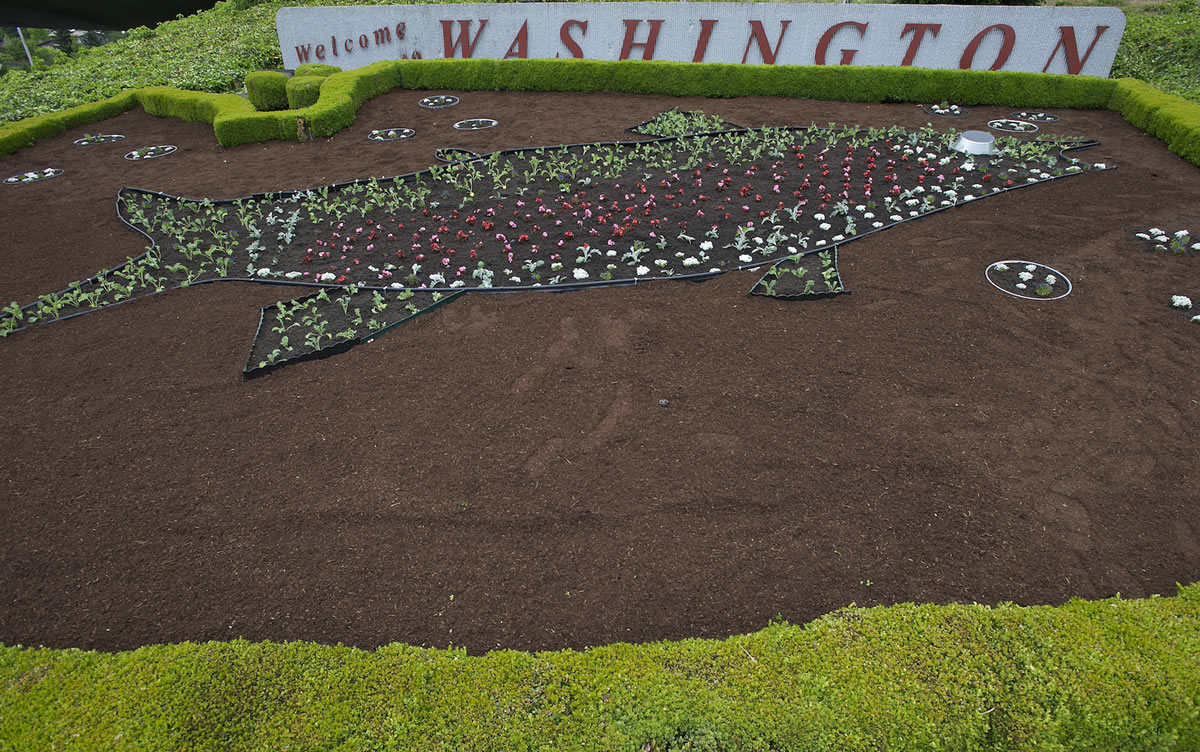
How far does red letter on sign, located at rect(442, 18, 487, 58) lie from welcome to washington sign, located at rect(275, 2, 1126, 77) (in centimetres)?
3

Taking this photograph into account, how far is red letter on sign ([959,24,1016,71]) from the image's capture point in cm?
1343

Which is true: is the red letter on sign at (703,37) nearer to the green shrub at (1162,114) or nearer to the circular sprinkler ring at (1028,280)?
the green shrub at (1162,114)

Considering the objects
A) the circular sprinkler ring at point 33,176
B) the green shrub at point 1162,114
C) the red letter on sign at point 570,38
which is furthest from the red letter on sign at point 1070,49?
the circular sprinkler ring at point 33,176

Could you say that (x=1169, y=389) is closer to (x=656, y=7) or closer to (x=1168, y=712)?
(x=1168, y=712)

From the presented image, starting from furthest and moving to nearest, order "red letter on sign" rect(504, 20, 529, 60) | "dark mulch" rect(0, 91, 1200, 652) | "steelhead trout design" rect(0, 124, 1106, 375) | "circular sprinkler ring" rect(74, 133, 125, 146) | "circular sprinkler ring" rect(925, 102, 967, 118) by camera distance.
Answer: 1. "red letter on sign" rect(504, 20, 529, 60)
2. "circular sprinkler ring" rect(74, 133, 125, 146)
3. "circular sprinkler ring" rect(925, 102, 967, 118)
4. "steelhead trout design" rect(0, 124, 1106, 375)
5. "dark mulch" rect(0, 91, 1200, 652)

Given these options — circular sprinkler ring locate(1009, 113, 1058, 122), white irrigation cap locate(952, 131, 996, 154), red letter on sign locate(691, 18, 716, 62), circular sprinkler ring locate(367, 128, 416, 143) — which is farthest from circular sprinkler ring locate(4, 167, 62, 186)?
circular sprinkler ring locate(1009, 113, 1058, 122)

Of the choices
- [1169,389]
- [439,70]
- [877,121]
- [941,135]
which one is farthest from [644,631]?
[439,70]

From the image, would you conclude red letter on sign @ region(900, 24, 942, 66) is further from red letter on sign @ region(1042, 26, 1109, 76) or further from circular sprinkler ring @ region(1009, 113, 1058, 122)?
circular sprinkler ring @ region(1009, 113, 1058, 122)

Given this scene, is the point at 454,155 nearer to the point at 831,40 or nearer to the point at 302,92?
the point at 302,92

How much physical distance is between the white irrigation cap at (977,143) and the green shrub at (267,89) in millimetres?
12977

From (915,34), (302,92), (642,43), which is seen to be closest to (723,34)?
(642,43)

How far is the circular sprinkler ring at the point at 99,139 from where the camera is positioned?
514 inches

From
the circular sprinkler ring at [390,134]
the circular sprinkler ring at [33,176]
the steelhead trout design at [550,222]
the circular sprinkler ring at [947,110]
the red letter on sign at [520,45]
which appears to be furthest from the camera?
the red letter on sign at [520,45]

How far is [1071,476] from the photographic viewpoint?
464cm
